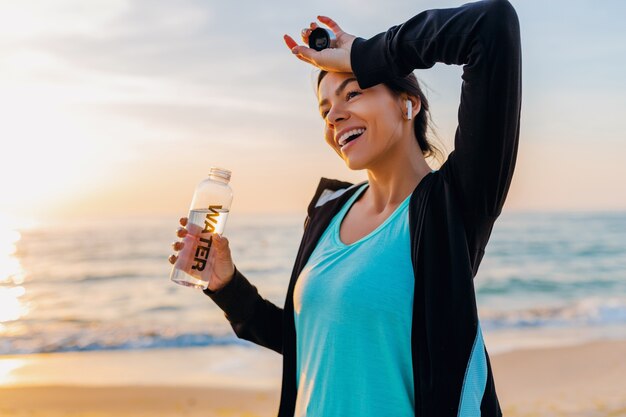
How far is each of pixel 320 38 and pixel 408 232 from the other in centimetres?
64

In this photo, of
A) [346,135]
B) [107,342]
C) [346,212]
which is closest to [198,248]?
[346,212]

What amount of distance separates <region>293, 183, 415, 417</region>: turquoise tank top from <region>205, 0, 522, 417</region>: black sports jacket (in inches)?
1.9

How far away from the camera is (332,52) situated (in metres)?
2.10

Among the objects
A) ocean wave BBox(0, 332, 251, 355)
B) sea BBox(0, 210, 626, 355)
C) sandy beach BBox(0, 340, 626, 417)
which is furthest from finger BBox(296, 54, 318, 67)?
ocean wave BBox(0, 332, 251, 355)

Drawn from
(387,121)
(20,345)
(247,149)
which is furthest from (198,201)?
(247,149)

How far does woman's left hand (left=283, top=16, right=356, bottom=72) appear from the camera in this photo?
6.83ft

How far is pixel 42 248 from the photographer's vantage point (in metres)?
25.8

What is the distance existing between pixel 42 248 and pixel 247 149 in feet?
27.2

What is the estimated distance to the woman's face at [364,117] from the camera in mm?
2109

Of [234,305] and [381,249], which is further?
[234,305]

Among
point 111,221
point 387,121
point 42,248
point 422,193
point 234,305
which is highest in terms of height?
point 111,221

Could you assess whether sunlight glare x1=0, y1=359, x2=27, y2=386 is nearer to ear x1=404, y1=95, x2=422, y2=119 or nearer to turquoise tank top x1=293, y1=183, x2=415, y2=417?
turquoise tank top x1=293, y1=183, x2=415, y2=417

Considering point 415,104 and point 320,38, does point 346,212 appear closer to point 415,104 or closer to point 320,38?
point 415,104

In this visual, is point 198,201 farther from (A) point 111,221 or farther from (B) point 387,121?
(A) point 111,221
